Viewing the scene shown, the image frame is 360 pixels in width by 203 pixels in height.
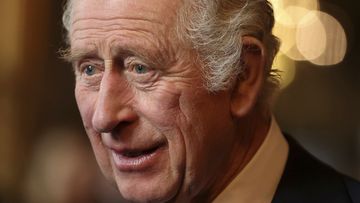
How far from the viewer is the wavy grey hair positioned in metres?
1.36

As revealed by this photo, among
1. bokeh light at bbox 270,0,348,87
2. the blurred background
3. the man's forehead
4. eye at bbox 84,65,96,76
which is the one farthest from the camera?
the blurred background

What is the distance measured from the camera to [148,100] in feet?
4.48

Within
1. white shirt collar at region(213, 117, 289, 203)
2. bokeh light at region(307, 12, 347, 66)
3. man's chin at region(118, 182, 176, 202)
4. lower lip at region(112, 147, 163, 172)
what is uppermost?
lower lip at region(112, 147, 163, 172)

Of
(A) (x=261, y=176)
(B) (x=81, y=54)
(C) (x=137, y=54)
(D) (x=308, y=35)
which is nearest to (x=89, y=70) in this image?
(B) (x=81, y=54)

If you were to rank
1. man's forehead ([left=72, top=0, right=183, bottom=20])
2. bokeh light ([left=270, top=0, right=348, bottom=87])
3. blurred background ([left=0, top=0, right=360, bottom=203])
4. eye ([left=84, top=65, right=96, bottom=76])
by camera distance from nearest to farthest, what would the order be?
man's forehead ([left=72, top=0, right=183, bottom=20]), eye ([left=84, top=65, right=96, bottom=76]), bokeh light ([left=270, top=0, right=348, bottom=87]), blurred background ([left=0, top=0, right=360, bottom=203])

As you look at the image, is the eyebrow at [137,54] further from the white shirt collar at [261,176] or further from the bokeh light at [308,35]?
the bokeh light at [308,35]

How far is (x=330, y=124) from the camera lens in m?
4.02

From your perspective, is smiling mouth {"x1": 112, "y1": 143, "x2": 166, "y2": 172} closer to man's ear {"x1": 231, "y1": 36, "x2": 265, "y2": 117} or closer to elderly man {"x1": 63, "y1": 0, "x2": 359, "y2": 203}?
elderly man {"x1": 63, "y1": 0, "x2": 359, "y2": 203}

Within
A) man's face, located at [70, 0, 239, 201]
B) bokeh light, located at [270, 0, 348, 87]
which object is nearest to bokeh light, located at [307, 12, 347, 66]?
bokeh light, located at [270, 0, 348, 87]

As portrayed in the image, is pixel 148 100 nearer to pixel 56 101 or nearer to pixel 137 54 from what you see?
pixel 137 54

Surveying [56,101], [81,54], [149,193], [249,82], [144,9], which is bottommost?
[56,101]

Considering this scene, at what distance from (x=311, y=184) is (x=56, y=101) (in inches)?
109

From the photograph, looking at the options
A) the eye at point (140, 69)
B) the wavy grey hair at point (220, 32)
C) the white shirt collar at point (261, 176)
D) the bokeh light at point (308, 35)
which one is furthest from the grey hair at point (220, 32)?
the bokeh light at point (308, 35)

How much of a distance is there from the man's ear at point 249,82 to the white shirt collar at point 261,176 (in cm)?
14
